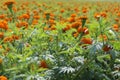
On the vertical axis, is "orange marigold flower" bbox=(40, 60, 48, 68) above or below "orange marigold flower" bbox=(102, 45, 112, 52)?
below

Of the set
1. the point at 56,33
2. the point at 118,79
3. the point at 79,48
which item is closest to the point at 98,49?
the point at 79,48

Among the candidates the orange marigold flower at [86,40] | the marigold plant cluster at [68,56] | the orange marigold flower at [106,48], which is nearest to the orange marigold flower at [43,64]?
the marigold plant cluster at [68,56]

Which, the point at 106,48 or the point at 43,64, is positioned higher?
the point at 106,48

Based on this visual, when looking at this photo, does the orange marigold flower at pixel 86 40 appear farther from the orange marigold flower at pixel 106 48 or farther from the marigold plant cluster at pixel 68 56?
the orange marigold flower at pixel 106 48

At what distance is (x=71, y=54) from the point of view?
3.17 metres

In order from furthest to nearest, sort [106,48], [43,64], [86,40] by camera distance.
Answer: [86,40], [43,64], [106,48]

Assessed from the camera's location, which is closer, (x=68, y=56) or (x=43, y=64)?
(x=43, y=64)

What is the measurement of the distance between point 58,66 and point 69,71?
0.33 ft

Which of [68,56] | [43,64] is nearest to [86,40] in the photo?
[68,56]

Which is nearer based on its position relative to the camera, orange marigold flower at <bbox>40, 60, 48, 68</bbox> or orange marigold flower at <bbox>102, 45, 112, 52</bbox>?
orange marigold flower at <bbox>102, 45, 112, 52</bbox>

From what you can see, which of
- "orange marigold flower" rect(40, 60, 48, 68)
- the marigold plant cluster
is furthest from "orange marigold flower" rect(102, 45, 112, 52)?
"orange marigold flower" rect(40, 60, 48, 68)

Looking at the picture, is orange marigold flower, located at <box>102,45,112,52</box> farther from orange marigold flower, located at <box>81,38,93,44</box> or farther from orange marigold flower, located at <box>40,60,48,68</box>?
orange marigold flower, located at <box>40,60,48,68</box>

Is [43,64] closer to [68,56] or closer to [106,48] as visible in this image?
[68,56]

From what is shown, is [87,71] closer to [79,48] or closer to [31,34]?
[79,48]
